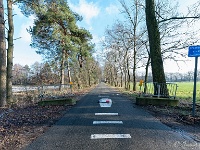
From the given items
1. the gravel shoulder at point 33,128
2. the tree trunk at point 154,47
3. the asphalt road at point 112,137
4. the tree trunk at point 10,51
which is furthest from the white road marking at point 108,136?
the tree trunk at point 10,51

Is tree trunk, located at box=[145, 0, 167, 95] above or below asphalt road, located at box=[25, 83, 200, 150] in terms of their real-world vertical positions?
above

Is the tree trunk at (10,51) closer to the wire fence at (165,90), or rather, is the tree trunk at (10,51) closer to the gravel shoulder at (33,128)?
the gravel shoulder at (33,128)

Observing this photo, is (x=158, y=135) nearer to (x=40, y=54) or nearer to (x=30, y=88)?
(x=30, y=88)

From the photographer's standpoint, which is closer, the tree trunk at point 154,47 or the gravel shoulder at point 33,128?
the gravel shoulder at point 33,128

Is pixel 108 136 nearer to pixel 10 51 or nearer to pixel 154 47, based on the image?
pixel 154 47

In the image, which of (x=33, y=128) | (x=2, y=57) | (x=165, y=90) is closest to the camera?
(x=33, y=128)

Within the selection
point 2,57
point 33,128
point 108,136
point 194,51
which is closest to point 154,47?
point 194,51

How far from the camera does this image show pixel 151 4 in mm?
11789

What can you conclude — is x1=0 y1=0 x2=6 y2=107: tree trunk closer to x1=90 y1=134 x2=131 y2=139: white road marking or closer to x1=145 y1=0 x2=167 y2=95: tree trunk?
x1=90 y1=134 x2=131 y2=139: white road marking

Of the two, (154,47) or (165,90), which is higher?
(154,47)

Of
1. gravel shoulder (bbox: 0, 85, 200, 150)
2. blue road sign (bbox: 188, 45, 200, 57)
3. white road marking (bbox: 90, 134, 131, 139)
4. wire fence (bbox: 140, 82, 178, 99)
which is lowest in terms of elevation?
gravel shoulder (bbox: 0, 85, 200, 150)

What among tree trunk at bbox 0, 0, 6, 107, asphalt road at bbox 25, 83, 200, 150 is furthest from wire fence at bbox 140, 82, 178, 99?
tree trunk at bbox 0, 0, 6, 107

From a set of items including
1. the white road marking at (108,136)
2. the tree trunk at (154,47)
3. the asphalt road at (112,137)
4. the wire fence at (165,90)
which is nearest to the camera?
the asphalt road at (112,137)

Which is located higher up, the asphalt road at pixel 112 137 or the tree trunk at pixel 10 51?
the tree trunk at pixel 10 51
